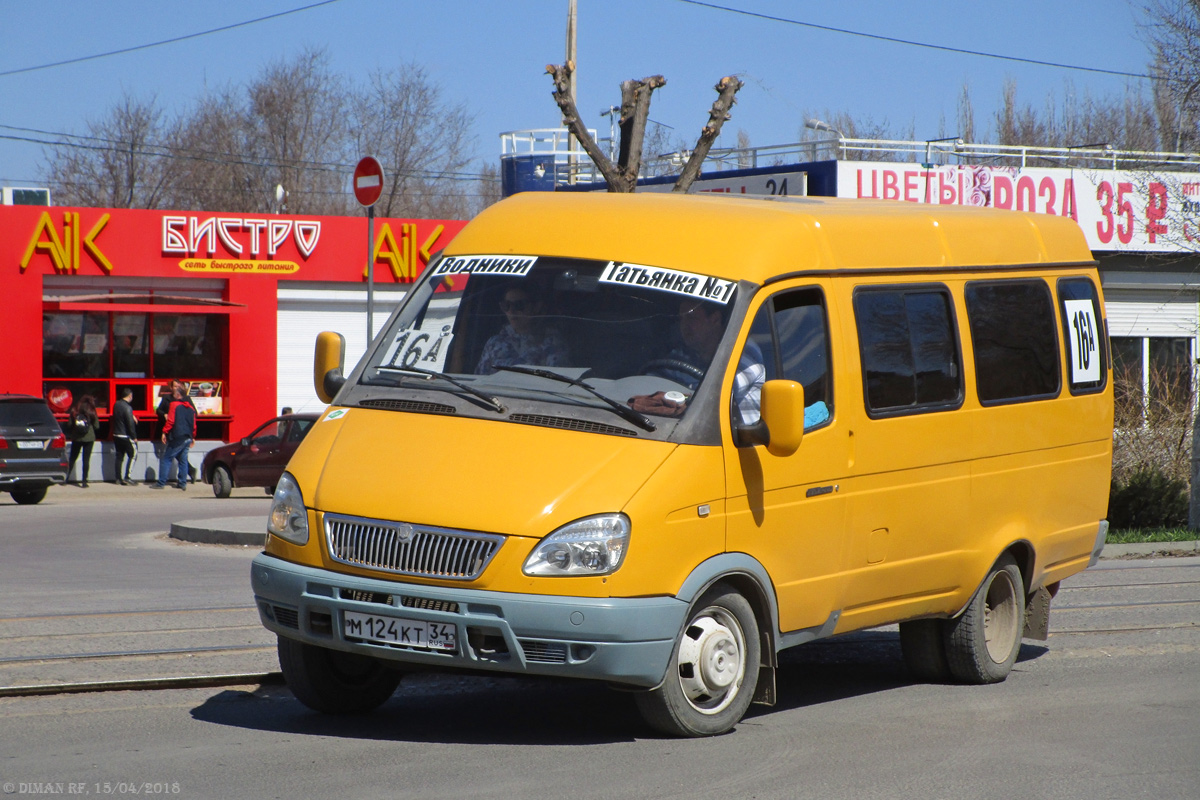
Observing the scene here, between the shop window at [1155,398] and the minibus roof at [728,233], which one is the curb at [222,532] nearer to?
the minibus roof at [728,233]

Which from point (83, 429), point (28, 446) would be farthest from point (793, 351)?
point (83, 429)

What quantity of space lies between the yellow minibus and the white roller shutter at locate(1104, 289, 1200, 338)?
929 inches

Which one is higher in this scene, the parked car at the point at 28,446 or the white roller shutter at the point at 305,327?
the white roller shutter at the point at 305,327

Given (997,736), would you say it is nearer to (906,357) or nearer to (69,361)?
(906,357)

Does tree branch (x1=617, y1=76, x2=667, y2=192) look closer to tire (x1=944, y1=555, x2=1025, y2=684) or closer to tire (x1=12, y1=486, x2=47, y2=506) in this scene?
tire (x1=944, y1=555, x2=1025, y2=684)

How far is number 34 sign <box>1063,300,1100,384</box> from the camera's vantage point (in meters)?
8.49

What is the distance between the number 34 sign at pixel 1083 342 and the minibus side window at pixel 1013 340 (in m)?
0.22

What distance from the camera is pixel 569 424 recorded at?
594 centimetres

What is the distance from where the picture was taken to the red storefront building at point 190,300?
89.0 feet

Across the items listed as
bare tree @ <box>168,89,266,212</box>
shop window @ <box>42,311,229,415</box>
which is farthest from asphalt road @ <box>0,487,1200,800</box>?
bare tree @ <box>168,89,266,212</box>

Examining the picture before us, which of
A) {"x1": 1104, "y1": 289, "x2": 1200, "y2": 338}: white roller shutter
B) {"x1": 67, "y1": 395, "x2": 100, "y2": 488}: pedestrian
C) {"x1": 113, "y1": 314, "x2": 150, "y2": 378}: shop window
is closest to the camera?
{"x1": 67, "y1": 395, "x2": 100, "y2": 488}: pedestrian

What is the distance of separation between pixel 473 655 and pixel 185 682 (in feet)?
7.22

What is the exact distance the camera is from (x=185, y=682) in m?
7.10

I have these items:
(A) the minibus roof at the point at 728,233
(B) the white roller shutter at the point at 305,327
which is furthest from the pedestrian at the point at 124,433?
(A) the minibus roof at the point at 728,233
